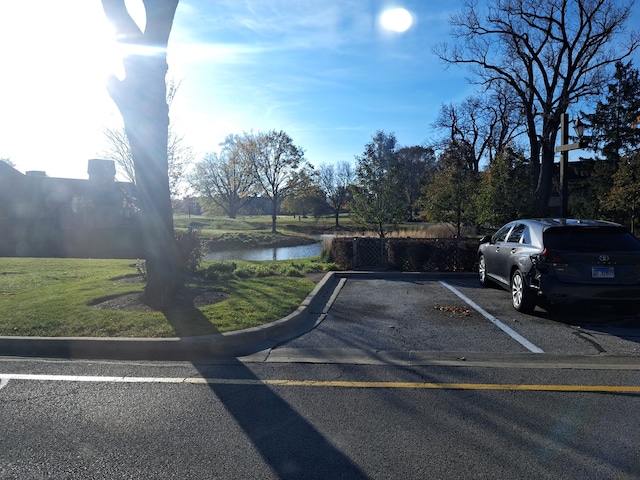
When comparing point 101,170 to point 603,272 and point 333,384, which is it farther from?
point 603,272

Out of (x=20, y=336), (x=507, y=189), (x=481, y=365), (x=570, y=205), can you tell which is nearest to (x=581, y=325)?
(x=481, y=365)

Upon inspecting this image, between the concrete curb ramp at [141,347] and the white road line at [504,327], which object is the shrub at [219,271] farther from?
the white road line at [504,327]

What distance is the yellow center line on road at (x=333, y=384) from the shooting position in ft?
14.4

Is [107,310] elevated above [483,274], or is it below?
below

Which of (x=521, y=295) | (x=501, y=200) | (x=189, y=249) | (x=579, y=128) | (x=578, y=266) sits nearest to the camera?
(x=578, y=266)

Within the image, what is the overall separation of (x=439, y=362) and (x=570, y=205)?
3763cm

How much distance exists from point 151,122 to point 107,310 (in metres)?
3.32

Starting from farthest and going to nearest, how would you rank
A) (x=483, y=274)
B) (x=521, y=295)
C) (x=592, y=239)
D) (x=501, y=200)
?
(x=501, y=200), (x=483, y=274), (x=521, y=295), (x=592, y=239)

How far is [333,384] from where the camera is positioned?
4535mm

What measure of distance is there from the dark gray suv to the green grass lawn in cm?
400

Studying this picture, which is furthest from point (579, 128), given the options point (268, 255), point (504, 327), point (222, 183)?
point (222, 183)

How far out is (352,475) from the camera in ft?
9.69

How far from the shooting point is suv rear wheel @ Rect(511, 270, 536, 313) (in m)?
7.30

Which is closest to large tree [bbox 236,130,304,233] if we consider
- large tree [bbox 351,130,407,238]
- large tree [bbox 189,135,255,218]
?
large tree [bbox 189,135,255,218]
